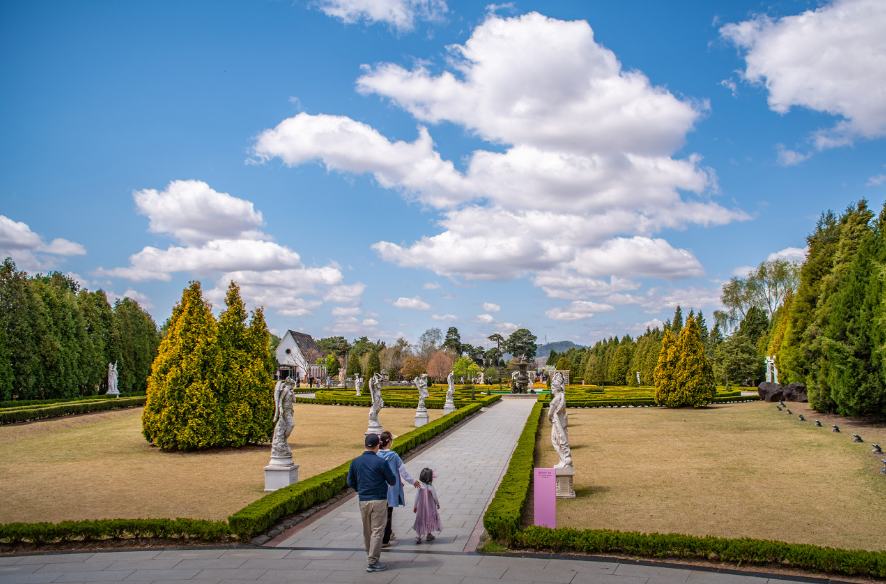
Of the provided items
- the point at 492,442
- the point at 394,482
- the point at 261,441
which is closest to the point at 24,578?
the point at 394,482

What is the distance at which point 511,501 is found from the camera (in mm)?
8031

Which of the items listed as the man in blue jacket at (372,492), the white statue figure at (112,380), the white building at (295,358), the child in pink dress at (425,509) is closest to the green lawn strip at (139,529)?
the man in blue jacket at (372,492)

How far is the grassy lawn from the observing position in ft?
25.3

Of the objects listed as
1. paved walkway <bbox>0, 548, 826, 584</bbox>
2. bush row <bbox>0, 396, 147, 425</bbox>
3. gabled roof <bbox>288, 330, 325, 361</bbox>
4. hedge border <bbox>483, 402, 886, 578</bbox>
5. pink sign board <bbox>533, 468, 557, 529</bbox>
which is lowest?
bush row <bbox>0, 396, 147, 425</bbox>

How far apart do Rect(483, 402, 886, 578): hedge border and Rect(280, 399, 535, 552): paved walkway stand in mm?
731

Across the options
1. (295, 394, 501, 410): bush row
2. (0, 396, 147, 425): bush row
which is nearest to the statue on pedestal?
(0, 396, 147, 425): bush row

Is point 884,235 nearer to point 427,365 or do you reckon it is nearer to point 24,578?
point 24,578

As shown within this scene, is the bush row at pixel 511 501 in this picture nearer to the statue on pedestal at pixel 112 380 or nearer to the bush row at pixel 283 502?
the bush row at pixel 283 502

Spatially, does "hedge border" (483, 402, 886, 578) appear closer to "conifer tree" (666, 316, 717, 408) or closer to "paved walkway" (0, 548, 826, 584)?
"paved walkway" (0, 548, 826, 584)

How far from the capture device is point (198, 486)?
10734mm

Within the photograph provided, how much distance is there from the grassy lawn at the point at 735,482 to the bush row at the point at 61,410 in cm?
2181

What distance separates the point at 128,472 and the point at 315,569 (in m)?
8.29

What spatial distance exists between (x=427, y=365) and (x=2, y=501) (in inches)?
2581

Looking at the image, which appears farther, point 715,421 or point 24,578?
point 715,421
